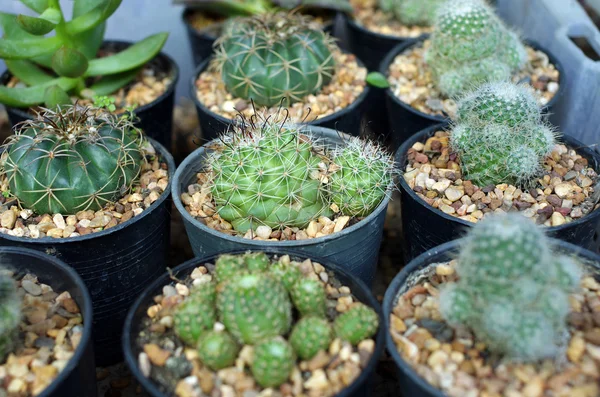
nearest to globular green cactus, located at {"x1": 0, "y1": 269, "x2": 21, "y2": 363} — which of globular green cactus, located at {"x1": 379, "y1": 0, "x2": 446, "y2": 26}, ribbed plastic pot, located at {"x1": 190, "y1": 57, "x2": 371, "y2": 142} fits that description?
ribbed plastic pot, located at {"x1": 190, "y1": 57, "x2": 371, "y2": 142}

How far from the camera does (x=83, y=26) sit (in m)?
2.70

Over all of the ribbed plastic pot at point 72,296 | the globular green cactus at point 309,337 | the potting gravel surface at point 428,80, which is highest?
the potting gravel surface at point 428,80

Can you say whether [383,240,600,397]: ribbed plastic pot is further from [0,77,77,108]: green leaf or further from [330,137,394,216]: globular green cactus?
[0,77,77,108]: green leaf

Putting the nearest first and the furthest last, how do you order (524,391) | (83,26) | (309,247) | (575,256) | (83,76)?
(524,391)
(575,256)
(309,247)
(83,26)
(83,76)

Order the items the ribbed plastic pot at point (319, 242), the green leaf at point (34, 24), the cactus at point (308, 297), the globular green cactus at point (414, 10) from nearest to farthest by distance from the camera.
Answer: the cactus at point (308, 297) → the ribbed plastic pot at point (319, 242) → the green leaf at point (34, 24) → the globular green cactus at point (414, 10)

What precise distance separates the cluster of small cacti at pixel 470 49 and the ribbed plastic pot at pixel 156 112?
126cm

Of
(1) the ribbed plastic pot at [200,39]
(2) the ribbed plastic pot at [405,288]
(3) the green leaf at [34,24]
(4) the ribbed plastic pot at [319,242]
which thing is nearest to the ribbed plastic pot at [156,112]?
(1) the ribbed plastic pot at [200,39]

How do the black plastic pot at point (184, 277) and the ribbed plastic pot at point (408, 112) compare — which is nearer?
the black plastic pot at point (184, 277)

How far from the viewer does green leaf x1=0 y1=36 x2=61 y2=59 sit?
8.36 feet

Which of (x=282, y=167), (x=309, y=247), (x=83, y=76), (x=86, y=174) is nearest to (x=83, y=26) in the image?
(x=83, y=76)

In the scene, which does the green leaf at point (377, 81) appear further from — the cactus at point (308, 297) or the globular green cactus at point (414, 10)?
the cactus at point (308, 297)

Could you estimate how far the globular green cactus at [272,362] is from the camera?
1.52 metres

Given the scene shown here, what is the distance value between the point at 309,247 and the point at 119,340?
91cm

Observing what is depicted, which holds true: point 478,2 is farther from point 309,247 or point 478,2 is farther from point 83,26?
point 83,26
